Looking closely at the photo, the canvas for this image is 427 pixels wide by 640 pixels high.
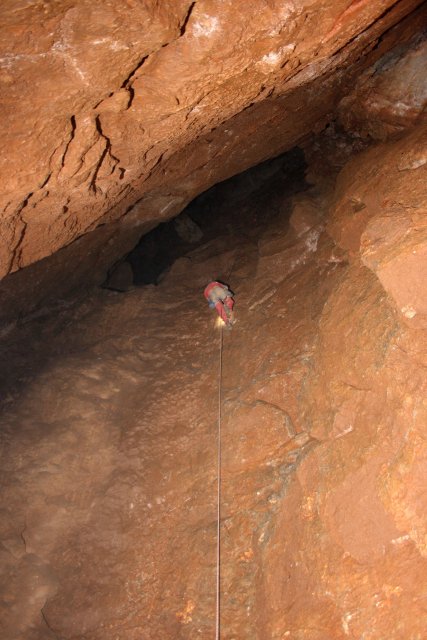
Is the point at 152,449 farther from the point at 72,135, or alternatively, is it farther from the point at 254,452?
the point at 72,135

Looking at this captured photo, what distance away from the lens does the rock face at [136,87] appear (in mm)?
2342

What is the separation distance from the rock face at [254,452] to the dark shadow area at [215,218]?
92.4 inches

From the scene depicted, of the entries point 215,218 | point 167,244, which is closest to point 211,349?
point 167,244

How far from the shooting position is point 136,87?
3.02m

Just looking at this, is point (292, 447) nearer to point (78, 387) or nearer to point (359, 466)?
point (359, 466)

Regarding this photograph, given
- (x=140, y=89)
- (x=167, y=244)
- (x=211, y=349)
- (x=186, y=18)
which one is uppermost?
(x=186, y=18)

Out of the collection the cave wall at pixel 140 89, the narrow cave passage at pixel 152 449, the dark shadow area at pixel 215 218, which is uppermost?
the cave wall at pixel 140 89

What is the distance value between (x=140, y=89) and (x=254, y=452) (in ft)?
10.4

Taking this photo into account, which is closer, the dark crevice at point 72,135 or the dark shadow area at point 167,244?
the dark crevice at point 72,135

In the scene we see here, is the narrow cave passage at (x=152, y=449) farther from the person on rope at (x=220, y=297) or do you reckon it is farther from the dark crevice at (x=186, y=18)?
the dark crevice at (x=186, y=18)

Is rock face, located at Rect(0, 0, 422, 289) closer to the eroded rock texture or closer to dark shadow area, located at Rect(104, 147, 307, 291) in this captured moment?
the eroded rock texture

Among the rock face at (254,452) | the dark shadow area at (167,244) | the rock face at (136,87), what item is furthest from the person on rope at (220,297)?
the dark shadow area at (167,244)

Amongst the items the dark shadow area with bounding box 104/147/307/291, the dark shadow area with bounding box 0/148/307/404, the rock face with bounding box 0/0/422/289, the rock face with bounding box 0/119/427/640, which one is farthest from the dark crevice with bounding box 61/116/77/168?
the dark shadow area with bounding box 104/147/307/291

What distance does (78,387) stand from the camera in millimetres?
5164
